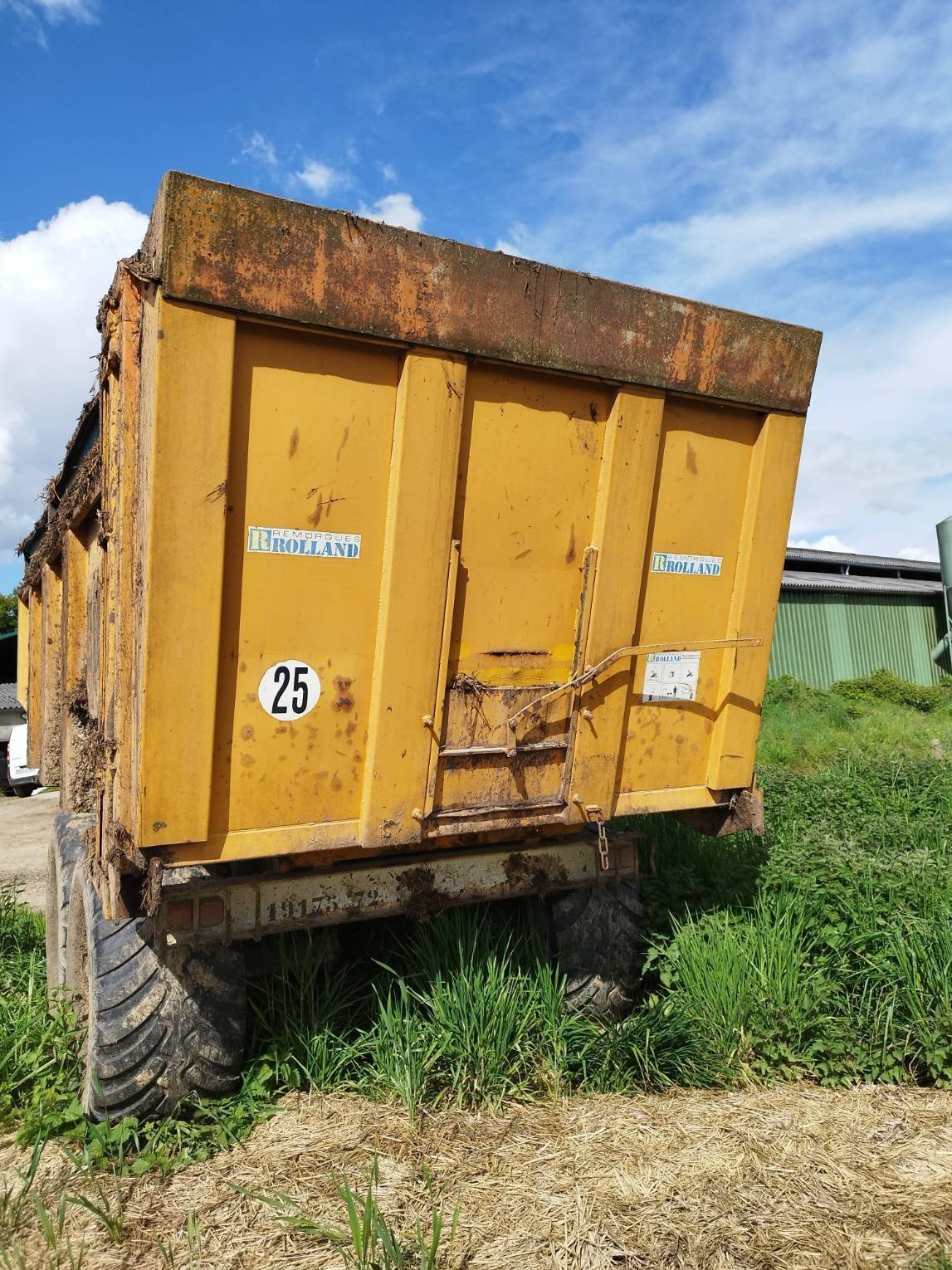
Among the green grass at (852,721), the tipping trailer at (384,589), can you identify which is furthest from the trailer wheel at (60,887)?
the green grass at (852,721)

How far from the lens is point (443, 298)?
10.1 ft

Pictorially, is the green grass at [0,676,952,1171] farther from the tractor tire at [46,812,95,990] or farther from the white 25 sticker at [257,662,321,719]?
the white 25 sticker at [257,662,321,719]

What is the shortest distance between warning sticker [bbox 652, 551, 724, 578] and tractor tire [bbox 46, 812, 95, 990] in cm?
260

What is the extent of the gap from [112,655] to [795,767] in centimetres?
810

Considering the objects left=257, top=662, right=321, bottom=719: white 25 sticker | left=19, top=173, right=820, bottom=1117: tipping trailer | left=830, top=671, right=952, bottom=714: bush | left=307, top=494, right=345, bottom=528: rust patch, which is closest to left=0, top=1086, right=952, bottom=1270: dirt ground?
left=19, top=173, right=820, bottom=1117: tipping trailer

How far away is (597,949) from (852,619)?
771 inches

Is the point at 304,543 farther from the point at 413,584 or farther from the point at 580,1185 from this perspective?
the point at 580,1185

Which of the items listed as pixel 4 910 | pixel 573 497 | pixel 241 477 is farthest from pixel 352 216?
pixel 4 910

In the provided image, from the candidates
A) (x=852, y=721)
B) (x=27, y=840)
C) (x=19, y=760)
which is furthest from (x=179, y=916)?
(x=852, y=721)

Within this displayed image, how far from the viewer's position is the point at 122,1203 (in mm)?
2902

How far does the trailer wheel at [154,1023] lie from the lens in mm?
3234

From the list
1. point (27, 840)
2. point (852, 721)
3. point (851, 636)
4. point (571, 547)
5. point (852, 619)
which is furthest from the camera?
point (852, 619)

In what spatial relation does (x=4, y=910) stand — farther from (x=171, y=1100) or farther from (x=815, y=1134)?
(x=815, y=1134)

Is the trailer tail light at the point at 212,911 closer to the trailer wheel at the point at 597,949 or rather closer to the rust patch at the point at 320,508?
the rust patch at the point at 320,508
